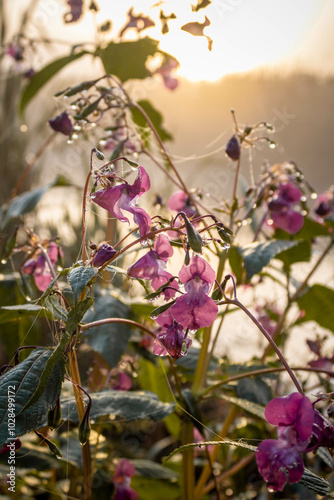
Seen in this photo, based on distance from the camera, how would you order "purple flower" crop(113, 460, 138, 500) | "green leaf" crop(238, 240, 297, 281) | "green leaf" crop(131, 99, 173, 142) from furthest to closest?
"green leaf" crop(131, 99, 173, 142)
"purple flower" crop(113, 460, 138, 500)
"green leaf" crop(238, 240, 297, 281)

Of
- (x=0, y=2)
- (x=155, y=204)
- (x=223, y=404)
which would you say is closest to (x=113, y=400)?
(x=155, y=204)

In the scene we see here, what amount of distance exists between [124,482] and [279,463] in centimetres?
33

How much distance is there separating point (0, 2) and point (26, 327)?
1.35m

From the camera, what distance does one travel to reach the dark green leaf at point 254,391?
1.73 feet

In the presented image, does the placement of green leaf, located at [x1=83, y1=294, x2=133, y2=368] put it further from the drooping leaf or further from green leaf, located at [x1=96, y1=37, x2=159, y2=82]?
green leaf, located at [x1=96, y1=37, x2=159, y2=82]

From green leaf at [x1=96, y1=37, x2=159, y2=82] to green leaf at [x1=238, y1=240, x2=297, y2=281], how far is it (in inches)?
13.3

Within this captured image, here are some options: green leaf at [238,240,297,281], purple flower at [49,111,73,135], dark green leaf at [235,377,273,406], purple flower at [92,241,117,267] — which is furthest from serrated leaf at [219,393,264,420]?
purple flower at [49,111,73,135]

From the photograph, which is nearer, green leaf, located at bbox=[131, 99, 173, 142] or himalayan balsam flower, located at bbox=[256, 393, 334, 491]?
himalayan balsam flower, located at bbox=[256, 393, 334, 491]

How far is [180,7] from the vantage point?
517 millimetres

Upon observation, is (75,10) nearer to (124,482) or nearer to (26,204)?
(26,204)

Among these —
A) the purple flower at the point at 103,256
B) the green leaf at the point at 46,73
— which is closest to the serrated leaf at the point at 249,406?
the purple flower at the point at 103,256

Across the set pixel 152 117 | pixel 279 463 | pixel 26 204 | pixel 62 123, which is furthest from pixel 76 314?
pixel 152 117

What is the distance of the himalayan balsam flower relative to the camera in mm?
296

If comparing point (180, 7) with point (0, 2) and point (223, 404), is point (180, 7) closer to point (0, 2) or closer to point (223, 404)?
point (223, 404)
